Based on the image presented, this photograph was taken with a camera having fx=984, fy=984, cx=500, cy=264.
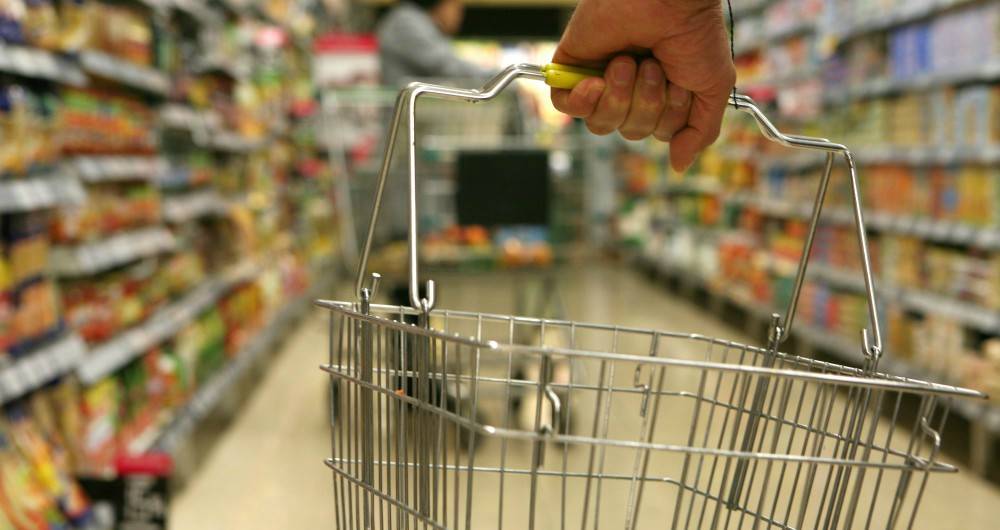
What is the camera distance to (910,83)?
403 cm

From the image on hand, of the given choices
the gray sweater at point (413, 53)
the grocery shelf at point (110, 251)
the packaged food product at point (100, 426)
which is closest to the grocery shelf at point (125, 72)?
the grocery shelf at point (110, 251)

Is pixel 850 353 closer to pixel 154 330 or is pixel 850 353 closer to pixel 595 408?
pixel 154 330

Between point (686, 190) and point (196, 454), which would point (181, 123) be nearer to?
point (196, 454)

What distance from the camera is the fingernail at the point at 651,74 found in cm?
105

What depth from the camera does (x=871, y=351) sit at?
1.02m

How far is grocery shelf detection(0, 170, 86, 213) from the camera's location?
2084mm

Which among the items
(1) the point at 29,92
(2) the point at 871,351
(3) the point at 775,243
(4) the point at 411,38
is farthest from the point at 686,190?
(2) the point at 871,351

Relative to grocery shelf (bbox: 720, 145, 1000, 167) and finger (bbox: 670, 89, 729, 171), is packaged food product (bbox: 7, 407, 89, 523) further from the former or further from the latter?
grocery shelf (bbox: 720, 145, 1000, 167)

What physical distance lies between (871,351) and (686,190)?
23.7ft

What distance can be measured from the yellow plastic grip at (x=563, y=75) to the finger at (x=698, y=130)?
0.46ft

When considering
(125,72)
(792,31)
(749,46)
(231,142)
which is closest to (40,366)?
(125,72)

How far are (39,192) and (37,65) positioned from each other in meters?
0.29

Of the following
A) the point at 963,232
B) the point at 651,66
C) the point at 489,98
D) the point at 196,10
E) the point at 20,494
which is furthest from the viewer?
the point at 196,10

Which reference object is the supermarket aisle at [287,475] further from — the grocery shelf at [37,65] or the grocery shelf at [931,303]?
the grocery shelf at [37,65]
